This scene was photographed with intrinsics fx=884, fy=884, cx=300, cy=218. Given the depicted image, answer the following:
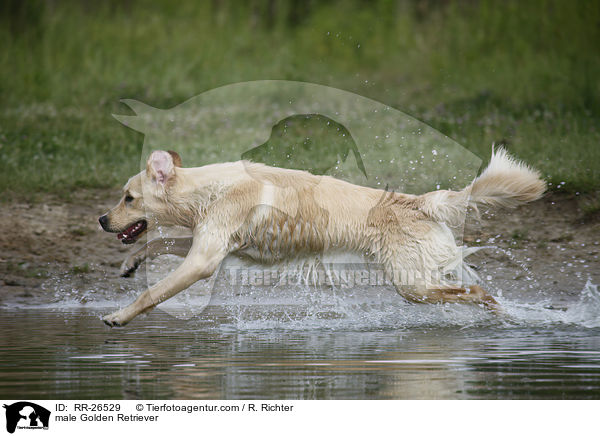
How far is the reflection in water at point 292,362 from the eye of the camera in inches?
195

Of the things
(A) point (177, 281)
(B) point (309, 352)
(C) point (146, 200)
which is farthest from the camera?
(C) point (146, 200)

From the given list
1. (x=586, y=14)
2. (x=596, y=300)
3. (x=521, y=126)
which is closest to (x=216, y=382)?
(x=596, y=300)

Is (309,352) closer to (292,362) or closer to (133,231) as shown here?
(292,362)

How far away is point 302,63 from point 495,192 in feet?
31.2

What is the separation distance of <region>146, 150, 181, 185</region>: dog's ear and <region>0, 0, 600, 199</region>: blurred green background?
4602 mm

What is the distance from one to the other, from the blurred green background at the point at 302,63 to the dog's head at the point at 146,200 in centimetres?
444

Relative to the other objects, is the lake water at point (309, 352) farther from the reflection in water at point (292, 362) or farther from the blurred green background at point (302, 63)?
the blurred green background at point (302, 63)

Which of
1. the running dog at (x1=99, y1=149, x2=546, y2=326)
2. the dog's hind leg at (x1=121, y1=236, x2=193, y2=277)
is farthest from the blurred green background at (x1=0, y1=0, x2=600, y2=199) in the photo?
the running dog at (x1=99, y1=149, x2=546, y2=326)

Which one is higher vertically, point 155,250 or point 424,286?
point 155,250

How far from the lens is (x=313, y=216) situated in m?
7.41

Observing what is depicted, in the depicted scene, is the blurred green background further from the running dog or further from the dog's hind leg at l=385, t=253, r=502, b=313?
the dog's hind leg at l=385, t=253, r=502, b=313

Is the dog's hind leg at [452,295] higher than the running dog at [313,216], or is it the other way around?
the running dog at [313,216]
